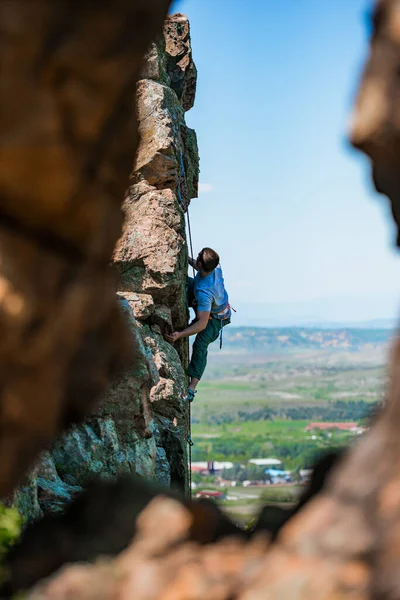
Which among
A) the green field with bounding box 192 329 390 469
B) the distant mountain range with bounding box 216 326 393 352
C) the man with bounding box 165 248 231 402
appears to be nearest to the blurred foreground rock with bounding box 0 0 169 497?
the man with bounding box 165 248 231 402

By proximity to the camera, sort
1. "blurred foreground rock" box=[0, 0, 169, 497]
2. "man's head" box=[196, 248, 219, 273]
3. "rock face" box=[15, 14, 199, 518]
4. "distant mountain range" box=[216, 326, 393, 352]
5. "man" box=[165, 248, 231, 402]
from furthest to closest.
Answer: "distant mountain range" box=[216, 326, 393, 352]
"man" box=[165, 248, 231, 402]
"man's head" box=[196, 248, 219, 273]
"rock face" box=[15, 14, 199, 518]
"blurred foreground rock" box=[0, 0, 169, 497]

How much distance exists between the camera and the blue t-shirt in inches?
523

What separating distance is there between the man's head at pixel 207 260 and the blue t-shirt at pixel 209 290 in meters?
0.20

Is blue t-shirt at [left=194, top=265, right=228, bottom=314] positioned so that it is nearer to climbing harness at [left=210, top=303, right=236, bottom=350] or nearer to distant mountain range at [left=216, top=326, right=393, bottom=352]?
climbing harness at [left=210, top=303, right=236, bottom=350]

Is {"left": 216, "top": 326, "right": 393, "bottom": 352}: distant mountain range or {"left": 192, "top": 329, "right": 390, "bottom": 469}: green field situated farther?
{"left": 216, "top": 326, "right": 393, "bottom": 352}: distant mountain range

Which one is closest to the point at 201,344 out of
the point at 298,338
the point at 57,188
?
the point at 57,188

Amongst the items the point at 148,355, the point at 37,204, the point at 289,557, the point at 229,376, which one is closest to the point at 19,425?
the point at 37,204

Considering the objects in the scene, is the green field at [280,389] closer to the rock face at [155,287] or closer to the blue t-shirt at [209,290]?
the blue t-shirt at [209,290]

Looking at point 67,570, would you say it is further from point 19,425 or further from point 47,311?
point 47,311

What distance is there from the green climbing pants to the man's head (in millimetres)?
594

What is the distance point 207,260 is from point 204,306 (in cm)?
87

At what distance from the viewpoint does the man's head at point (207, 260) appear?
42.8 feet

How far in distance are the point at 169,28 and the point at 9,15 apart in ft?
37.1

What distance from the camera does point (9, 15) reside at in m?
3.81
